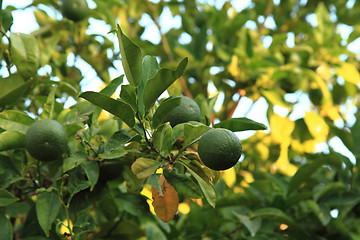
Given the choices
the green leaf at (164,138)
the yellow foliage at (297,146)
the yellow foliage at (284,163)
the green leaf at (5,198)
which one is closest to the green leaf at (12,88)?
the green leaf at (5,198)

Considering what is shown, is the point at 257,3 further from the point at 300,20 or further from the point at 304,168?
the point at 304,168

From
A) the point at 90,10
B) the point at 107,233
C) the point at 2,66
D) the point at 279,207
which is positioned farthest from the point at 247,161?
the point at 2,66

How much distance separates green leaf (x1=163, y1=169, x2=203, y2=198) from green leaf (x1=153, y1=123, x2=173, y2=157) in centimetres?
6

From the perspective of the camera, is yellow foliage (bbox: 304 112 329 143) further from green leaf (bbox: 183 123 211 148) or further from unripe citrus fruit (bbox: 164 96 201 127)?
green leaf (bbox: 183 123 211 148)

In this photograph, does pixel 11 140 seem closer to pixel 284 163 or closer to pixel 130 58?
pixel 130 58

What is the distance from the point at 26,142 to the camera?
3.87 ft

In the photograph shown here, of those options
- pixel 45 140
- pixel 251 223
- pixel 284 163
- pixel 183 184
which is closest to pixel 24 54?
pixel 45 140

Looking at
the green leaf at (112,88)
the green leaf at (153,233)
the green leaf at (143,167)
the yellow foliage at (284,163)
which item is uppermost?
the green leaf at (112,88)

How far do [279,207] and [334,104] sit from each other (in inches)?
42.9

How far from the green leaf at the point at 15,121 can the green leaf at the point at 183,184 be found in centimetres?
50

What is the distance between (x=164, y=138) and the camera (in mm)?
1030

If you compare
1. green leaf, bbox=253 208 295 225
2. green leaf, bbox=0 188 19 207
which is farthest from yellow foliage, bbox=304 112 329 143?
green leaf, bbox=0 188 19 207

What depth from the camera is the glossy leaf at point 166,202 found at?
1077mm

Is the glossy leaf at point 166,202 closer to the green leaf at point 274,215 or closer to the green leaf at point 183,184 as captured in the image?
the green leaf at point 183,184
